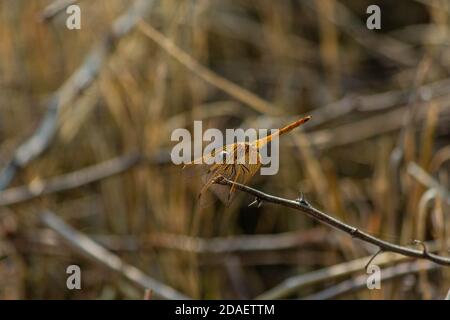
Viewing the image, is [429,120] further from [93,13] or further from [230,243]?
[93,13]

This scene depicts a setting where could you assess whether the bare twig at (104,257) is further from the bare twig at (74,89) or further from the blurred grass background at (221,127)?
the bare twig at (74,89)

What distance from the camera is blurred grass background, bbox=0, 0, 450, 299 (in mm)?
1807

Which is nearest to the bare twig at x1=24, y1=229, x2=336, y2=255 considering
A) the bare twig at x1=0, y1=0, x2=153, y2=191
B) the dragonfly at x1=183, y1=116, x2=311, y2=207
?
the bare twig at x1=0, y1=0, x2=153, y2=191

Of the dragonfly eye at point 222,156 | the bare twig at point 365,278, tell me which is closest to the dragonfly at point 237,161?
the dragonfly eye at point 222,156

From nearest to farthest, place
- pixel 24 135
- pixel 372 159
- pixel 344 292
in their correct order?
1. pixel 344 292
2. pixel 24 135
3. pixel 372 159

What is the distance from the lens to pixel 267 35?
241 centimetres

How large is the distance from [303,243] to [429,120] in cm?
49

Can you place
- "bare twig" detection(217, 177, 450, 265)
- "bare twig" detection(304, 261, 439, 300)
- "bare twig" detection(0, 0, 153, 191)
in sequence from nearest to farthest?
"bare twig" detection(217, 177, 450, 265) → "bare twig" detection(304, 261, 439, 300) → "bare twig" detection(0, 0, 153, 191)

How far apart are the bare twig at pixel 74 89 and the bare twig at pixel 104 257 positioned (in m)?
0.16

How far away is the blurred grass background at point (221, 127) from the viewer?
1.81 m

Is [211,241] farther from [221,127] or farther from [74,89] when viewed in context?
[74,89]

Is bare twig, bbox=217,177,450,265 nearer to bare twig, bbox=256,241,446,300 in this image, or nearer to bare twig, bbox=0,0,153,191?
bare twig, bbox=256,241,446,300

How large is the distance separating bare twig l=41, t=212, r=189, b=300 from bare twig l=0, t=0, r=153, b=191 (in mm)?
163
